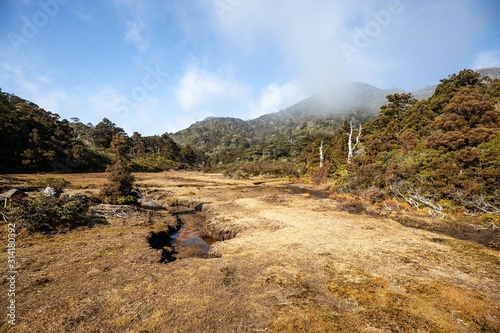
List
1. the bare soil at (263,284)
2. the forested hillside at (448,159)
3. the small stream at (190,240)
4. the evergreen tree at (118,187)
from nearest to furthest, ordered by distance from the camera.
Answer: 1. the bare soil at (263,284)
2. the small stream at (190,240)
3. the forested hillside at (448,159)
4. the evergreen tree at (118,187)

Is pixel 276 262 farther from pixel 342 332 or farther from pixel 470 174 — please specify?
pixel 470 174

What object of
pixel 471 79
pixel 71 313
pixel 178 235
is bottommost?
pixel 178 235

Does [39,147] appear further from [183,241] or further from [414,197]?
[414,197]

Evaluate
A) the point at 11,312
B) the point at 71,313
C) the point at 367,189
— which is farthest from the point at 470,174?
the point at 11,312

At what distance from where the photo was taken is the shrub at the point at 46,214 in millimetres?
13593

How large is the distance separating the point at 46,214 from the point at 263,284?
15.0 metres

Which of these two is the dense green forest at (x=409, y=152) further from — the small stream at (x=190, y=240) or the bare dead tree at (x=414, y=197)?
the small stream at (x=190, y=240)

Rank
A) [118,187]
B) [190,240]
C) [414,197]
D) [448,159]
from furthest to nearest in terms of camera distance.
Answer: [448,159]
[118,187]
[414,197]
[190,240]

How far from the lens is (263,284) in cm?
843

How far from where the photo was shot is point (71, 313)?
6652 mm

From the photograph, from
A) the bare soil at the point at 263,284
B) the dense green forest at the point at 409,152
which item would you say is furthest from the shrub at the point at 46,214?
the dense green forest at the point at 409,152

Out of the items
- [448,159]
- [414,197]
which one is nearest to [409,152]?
[448,159]

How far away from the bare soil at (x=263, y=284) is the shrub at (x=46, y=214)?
995 millimetres

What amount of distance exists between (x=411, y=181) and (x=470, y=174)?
4.81m
